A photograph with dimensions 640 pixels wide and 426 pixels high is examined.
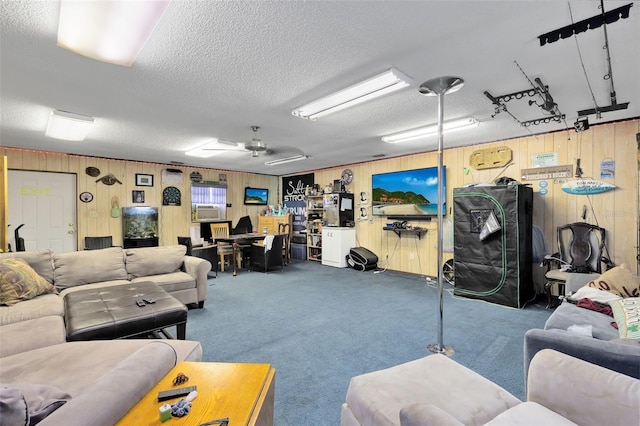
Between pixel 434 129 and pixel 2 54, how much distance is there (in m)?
4.43

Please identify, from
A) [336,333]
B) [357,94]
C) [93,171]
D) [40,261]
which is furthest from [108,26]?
[93,171]

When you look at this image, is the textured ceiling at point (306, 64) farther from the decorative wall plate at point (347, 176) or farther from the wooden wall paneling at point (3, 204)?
the decorative wall plate at point (347, 176)

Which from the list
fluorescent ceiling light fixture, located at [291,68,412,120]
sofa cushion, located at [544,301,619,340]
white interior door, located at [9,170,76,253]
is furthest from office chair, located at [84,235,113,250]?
sofa cushion, located at [544,301,619,340]

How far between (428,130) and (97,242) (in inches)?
264

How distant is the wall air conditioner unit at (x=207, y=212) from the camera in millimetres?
7535

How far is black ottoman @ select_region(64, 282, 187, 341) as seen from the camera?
2209 mm

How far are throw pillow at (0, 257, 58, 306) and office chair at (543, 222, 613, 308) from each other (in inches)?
229

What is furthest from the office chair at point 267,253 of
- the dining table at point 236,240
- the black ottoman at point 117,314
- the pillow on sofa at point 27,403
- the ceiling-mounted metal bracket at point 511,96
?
the pillow on sofa at point 27,403

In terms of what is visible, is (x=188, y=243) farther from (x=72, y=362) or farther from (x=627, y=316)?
(x=627, y=316)

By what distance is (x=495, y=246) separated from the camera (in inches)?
159

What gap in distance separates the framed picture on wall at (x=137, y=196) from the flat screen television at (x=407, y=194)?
5.37 metres

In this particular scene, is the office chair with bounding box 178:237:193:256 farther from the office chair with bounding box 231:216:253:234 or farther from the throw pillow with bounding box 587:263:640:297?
the throw pillow with bounding box 587:263:640:297

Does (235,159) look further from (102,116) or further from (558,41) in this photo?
(558,41)

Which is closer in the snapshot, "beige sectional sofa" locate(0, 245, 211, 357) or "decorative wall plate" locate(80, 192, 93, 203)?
"beige sectional sofa" locate(0, 245, 211, 357)
